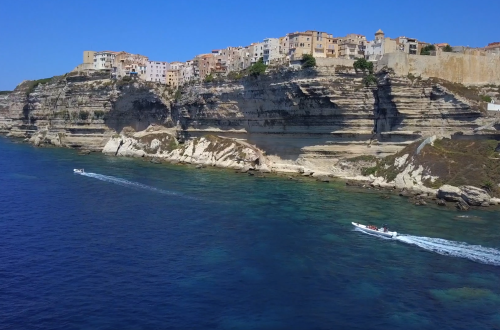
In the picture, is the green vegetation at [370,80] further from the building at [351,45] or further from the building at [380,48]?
the building at [351,45]

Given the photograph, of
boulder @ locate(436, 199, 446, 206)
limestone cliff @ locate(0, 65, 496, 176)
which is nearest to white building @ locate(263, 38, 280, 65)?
limestone cliff @ locate(0, 65, 496, 176)

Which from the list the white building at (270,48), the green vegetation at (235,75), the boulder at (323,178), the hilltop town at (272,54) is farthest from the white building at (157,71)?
the boulder at (323,178)

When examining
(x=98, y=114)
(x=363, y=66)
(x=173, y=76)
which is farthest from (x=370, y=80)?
(x=173, y=76)

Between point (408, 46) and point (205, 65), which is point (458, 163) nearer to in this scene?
point (408, 46)

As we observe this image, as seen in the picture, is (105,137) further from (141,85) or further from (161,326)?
(161,326)

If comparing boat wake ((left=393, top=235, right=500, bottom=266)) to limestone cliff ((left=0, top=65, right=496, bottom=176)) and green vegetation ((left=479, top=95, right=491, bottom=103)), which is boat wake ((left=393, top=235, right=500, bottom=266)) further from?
green vegetation ((left=479, top=95, right=491, bottom=103))

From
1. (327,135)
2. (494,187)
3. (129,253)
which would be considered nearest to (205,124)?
(327,135)
